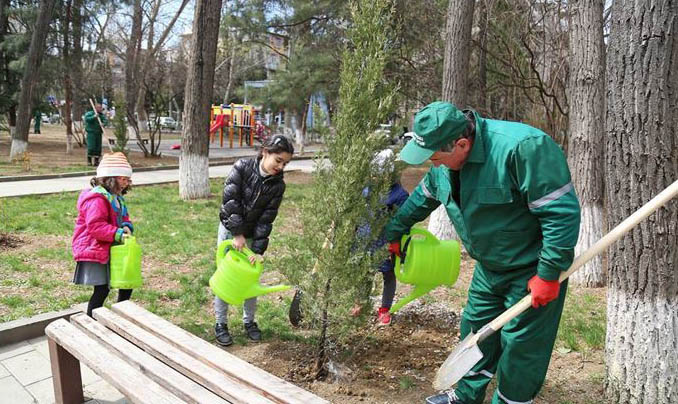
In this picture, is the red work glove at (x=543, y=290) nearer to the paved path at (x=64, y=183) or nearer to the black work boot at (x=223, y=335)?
the black work boot at (x=223, y=335)

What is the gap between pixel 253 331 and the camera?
3871 mm

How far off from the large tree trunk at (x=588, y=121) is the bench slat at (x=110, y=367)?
4666 mm

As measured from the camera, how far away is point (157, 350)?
2586 mm

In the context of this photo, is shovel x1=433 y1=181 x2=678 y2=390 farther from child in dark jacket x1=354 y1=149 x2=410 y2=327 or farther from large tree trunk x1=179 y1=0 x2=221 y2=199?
large tree trunk x1=179 y1=0 x2=221 y2=199

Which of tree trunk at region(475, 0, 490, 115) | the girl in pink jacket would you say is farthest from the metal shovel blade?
tree trunk at region(475, 0, 490, 115)

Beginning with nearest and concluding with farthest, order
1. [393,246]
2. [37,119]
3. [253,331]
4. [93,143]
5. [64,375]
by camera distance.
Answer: [64,375], [393,246], [253,331], [93,143], [37,119]

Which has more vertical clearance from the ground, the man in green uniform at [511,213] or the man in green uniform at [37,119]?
the man in green uniform at [37,119]

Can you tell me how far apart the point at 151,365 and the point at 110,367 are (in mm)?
184

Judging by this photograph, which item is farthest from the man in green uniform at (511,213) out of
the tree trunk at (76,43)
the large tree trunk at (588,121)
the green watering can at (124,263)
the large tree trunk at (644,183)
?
the tree trunk at (76,43)

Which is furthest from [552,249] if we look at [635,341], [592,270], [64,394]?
[592,270]

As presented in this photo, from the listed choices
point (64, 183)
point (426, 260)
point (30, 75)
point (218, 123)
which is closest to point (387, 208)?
point (426, 260)

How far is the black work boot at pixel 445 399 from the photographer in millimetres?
2947

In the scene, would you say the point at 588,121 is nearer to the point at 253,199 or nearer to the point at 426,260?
the point at 426,260

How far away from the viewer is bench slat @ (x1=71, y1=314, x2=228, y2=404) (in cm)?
223
